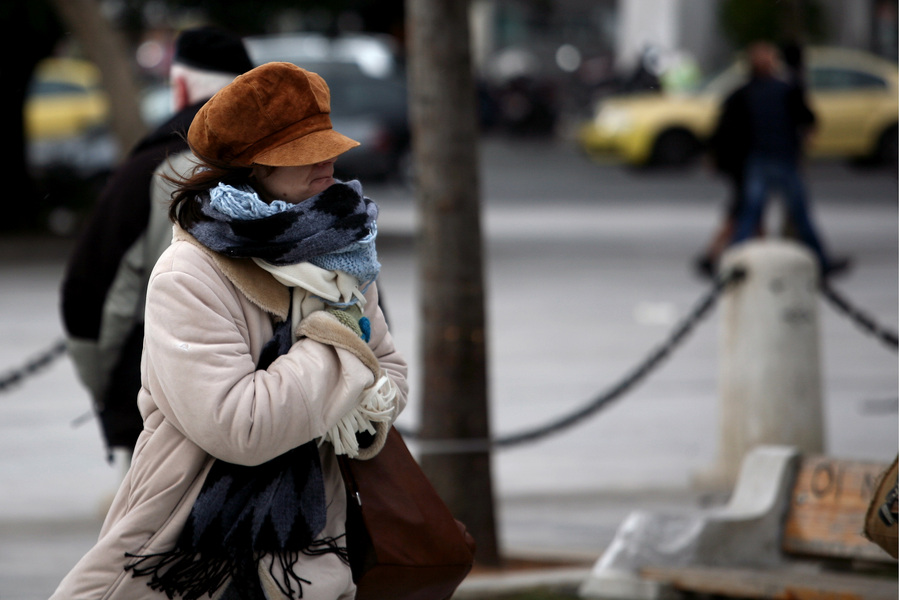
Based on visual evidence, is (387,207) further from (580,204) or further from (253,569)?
(253,569)

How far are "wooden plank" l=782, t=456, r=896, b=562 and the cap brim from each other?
264cm

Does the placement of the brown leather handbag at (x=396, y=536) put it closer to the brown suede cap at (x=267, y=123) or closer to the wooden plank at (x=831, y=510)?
the brown suede cap at (x=267, y=123)

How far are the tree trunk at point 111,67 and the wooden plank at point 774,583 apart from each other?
653 centimetres

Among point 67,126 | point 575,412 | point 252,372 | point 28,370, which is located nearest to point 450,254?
point 575,412

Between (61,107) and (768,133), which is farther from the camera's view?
(61,107)

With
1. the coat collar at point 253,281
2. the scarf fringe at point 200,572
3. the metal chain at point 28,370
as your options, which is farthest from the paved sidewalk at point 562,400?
the coat collar at point 253,281

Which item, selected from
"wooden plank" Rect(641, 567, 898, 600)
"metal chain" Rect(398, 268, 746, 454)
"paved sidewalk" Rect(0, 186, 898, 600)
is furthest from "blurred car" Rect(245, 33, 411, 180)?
"wooden plank" Rect(641, 567, 898, 600)

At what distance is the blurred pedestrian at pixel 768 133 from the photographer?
37.9 feet

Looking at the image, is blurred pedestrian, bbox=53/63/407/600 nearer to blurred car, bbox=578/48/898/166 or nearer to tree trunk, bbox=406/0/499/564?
tree trunk, bbox=406/0/499/564

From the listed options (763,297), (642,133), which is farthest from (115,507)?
(642,133)

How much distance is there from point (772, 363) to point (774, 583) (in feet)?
7.52

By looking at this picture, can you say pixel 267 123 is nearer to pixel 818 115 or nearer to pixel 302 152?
pixel 302 152

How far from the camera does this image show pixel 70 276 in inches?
157

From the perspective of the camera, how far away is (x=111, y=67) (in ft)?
32.4
